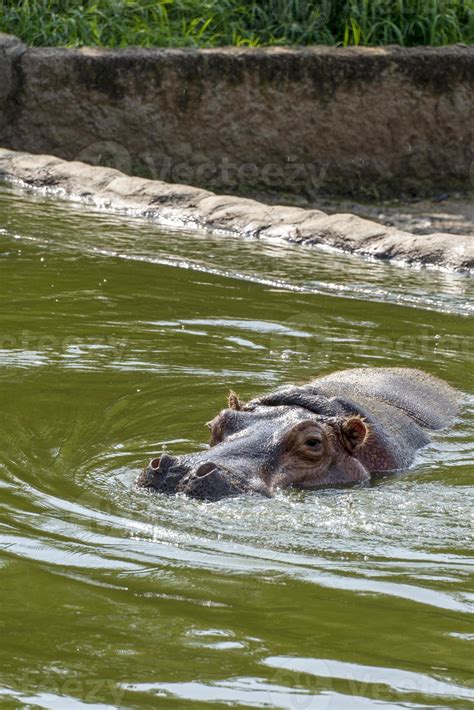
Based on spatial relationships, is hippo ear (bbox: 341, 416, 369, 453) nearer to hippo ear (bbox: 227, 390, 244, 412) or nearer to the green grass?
hippo ear (bbox: 227, 390, 244, 412)

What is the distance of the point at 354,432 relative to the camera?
17.5 feet

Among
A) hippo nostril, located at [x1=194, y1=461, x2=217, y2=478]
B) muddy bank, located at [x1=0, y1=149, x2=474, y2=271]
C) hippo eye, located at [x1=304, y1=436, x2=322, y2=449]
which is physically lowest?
muddy bank, located at [x1=0, y1=149, x2=474, y2=271]

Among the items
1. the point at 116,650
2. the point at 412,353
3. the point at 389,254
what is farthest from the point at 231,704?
the point at 389,254

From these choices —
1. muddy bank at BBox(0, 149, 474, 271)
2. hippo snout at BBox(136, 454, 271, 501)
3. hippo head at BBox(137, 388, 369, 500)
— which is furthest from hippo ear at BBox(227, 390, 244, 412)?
muddy bank at BBox(0, 149, 474, 271)

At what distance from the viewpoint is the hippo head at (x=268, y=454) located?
15.3ft

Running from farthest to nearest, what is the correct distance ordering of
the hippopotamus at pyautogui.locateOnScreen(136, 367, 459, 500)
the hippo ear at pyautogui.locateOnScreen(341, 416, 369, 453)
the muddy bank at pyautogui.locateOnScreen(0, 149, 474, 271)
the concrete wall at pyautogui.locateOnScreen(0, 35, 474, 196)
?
1. the concrete wall at pyautogui.locateOnScreen(0, 35, 474, 196)
2. the muddy bank at pyautogui.locateOnScreen(0, 149, 474, 271)
3. the hippo ear at pyautogui.locateOnScreen(341, 416, 369, 453)
4. the hippopotamus at pyautogui.locateOnScreen(136, 367, 459, 500)

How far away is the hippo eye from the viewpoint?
516 centimetres

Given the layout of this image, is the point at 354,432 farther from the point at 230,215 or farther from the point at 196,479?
the point at 230,215

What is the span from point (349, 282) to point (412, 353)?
1.57m

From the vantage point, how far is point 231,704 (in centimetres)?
305

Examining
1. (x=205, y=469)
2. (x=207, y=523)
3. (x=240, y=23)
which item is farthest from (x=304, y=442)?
(x=240, y=23)

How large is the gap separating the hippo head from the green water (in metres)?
0.10

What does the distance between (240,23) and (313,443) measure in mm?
10862

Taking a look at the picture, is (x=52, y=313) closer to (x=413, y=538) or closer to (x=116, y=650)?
(x=413, y=538)
